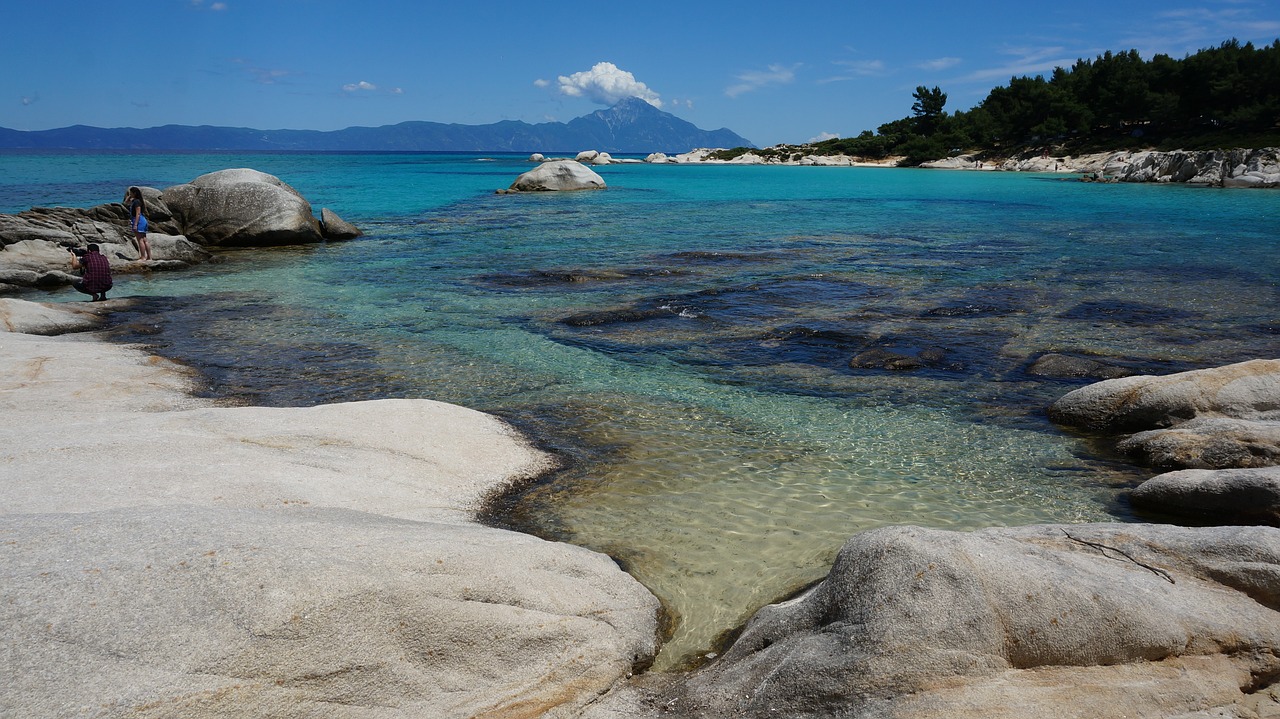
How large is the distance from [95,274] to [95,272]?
56 mm

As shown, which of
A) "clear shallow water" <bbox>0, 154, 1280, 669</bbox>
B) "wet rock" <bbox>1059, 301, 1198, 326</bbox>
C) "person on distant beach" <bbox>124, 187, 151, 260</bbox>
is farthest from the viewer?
"person on distant beach" <bbox>124, 187, 151, 260</bbox>

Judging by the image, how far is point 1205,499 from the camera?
282 inches

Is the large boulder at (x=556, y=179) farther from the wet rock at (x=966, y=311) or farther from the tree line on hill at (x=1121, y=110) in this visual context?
the tree line on hill at (x=1121, y=110)

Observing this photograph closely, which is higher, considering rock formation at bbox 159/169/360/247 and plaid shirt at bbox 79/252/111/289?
rock formation at bbox 159/169/360/247

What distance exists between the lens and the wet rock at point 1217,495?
264 inches

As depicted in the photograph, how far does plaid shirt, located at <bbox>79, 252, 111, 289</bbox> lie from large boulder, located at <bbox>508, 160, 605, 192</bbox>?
4010 cm

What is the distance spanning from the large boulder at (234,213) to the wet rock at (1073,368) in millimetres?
24514

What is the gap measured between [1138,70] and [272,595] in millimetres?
105316

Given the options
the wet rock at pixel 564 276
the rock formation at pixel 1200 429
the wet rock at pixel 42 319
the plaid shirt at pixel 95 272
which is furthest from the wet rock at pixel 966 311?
the plaid shirt at pixel 95 272

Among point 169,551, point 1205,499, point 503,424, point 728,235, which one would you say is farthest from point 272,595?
point 728,235

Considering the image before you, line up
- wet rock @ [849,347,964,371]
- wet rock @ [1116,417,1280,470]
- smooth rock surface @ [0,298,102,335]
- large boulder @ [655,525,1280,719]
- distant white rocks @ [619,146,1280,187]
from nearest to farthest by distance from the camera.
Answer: large boulder @ [655,525,1280,719]
wet rock @ [1116,417,1280,470]
wet rock @ [849,347,964,371]
smooth rock surface @ [0,298,102,335]
distant white rocks @ [619,146,1280,187]

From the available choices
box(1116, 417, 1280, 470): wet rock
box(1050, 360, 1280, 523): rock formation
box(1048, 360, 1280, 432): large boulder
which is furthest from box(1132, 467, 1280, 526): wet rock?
box(1048, 360, 1280, 432): large boulder

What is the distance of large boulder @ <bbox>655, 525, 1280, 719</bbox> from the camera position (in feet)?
13.1

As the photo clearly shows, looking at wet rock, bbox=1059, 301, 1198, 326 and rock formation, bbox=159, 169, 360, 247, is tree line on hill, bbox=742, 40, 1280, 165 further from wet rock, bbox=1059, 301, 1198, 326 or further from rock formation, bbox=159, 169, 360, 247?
rock formation, bbox=159, 169, 360, 247
